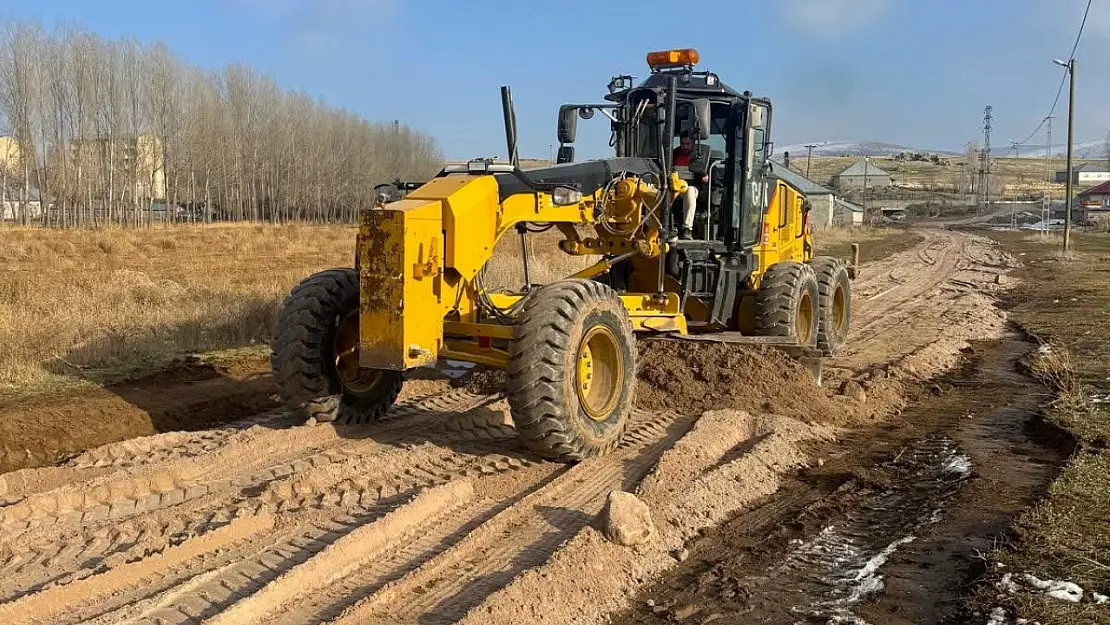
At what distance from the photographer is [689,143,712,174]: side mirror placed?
923cm

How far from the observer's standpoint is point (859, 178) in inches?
4513

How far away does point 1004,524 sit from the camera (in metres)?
5.46

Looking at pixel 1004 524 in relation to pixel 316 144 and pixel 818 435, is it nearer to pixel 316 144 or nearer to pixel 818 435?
pixel 818 435

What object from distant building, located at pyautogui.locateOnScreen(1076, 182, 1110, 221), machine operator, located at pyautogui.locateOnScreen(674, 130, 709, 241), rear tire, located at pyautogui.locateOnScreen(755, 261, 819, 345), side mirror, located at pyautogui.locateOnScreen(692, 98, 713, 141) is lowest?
rear tire, located at pyautogui.locateOnScreen(755, 261, 819, 345)

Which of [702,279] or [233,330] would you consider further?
[233,330]

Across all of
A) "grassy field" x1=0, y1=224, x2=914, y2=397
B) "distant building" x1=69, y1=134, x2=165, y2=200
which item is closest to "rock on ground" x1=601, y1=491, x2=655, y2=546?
"grassy field" x1=0, y1=224, x2=914, y2=397

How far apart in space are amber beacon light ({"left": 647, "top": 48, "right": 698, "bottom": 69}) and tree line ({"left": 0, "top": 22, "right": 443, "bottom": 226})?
43.0 meters

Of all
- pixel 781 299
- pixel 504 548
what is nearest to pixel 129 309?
pixel 781 299

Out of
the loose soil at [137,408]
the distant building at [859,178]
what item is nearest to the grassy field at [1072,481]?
the loose soil at [137,408]

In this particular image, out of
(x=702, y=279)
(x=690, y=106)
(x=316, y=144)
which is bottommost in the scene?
(x=702, y=279)

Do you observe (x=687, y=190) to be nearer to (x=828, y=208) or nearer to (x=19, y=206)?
(x=19, y=206)

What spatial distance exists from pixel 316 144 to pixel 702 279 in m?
60.8

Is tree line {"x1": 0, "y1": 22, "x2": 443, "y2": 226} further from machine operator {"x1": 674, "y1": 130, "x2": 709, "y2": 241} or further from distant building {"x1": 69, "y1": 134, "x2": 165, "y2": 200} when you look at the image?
machine operator {"x1": 674, "y1": 130, "x2": 709, "y2": 241}

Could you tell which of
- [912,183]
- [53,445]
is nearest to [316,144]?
[53,445]
